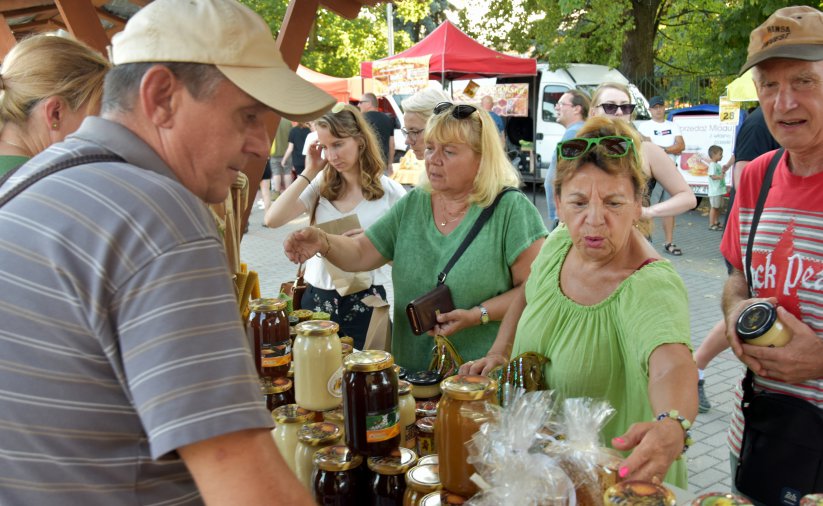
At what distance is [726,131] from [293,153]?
7.60 metres

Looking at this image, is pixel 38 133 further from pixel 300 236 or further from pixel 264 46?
pixel 264 46

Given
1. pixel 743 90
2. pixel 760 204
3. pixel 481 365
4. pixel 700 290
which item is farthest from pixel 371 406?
pixel 743 90

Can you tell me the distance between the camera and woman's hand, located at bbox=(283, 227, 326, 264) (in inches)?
121

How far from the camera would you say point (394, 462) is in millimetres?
1790

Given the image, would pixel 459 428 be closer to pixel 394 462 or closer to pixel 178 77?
pixel 394 462

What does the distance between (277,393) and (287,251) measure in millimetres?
856

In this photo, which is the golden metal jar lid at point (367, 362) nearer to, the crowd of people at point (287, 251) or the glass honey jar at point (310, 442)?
the glass honey jar at point (310, 442)

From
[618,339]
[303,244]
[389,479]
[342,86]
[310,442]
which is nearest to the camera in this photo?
[389,479]

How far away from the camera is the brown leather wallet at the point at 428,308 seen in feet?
9.15

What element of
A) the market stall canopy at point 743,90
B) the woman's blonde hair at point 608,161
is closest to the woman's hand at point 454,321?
the woman's blonde hair at point 608,161

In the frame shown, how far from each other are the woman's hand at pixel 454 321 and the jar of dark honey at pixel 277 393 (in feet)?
2.28

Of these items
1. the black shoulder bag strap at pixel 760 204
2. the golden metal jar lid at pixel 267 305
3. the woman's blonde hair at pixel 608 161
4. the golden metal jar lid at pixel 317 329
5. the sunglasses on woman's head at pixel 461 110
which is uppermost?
the sunglasses on woman's head at pixel 461 110

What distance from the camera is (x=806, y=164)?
2.27m

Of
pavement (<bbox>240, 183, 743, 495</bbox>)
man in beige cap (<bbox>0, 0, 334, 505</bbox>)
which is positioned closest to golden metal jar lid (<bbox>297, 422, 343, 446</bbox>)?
man in beige cap (<bbox>0, 0, 334, 505</bbox>)
